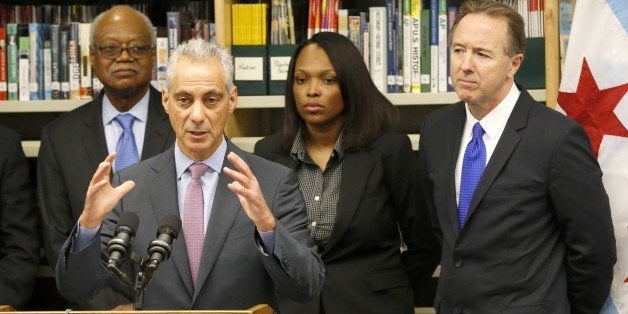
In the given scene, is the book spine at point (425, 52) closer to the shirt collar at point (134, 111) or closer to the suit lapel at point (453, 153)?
the suit lapel at point (453, 153)

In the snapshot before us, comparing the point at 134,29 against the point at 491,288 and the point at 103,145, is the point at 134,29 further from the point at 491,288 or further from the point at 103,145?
the point at 491,288

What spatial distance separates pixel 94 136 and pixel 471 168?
1.52 m

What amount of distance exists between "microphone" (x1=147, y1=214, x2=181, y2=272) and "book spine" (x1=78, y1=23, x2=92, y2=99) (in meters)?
2.15

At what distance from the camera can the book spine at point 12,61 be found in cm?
436

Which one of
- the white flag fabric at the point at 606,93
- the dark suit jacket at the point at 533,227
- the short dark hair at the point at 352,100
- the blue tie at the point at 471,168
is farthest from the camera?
the short dark hair at the point at 352,100

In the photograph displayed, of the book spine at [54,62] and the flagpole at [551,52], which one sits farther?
the book spine at [54,62]

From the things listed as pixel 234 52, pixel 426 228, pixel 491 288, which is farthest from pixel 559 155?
pixel 234 52

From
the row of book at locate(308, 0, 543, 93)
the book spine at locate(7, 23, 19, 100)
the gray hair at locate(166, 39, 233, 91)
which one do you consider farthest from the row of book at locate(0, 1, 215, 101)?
the gray hair at locate(166, 39, 233, 91)

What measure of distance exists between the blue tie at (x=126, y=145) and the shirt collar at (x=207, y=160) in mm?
1156

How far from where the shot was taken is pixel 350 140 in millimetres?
3611

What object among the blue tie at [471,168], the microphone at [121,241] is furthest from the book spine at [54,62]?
the microphone at [121,241]

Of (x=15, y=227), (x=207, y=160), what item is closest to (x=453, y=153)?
(x=207, y=160)

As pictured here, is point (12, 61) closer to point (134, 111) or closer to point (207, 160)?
point (134, 111)

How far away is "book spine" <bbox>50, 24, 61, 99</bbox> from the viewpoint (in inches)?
171
